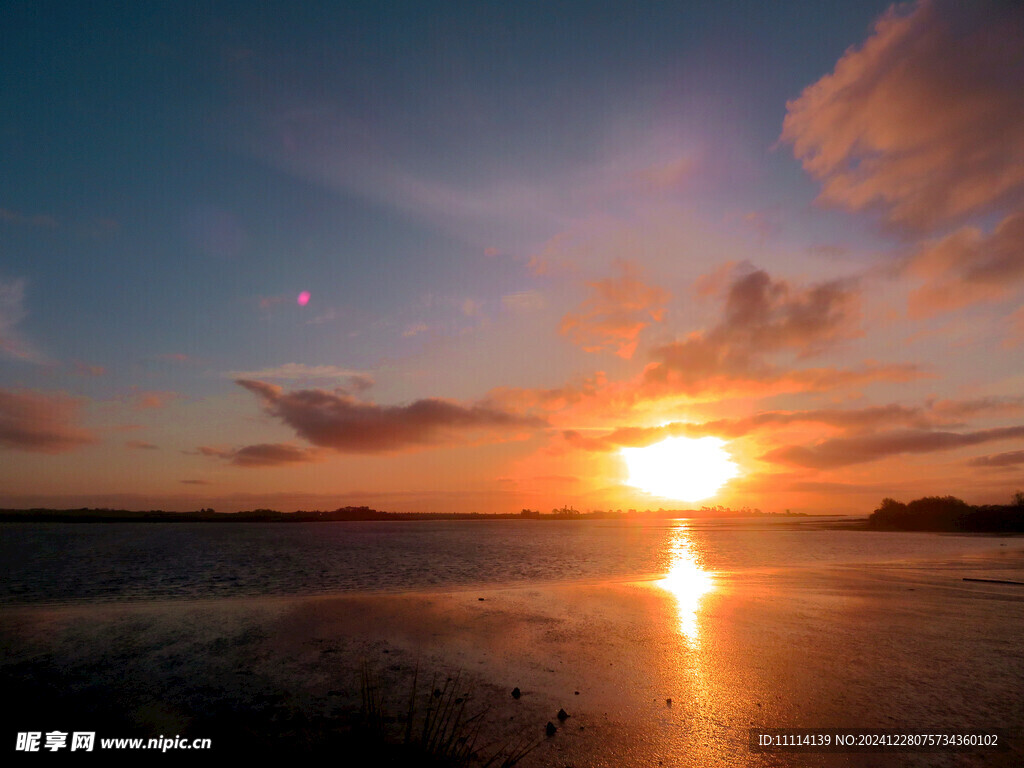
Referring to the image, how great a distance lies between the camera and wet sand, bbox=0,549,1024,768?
9688 mm

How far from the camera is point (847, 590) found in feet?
85.6

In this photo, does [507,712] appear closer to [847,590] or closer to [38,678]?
[38,678]

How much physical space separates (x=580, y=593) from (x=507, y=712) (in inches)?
667

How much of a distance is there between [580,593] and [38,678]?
68.5ft

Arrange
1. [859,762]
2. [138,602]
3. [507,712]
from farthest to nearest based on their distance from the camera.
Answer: [138,602]
[507,712]
[859,762]

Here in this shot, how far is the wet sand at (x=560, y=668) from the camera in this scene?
9688 mm

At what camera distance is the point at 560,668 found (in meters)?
13.5

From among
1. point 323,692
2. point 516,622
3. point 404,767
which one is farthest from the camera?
point 516,622

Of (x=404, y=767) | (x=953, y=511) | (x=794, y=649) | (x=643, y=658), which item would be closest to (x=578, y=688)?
(x=643, y=658)

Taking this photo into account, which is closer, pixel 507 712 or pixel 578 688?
pixel 507 712

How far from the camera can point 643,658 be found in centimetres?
1429

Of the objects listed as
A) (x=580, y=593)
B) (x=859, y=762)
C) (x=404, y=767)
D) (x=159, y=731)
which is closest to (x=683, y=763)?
(x=859, y=762)

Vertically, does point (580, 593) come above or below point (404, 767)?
below

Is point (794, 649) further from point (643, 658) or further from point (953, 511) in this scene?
point (953, 511)
